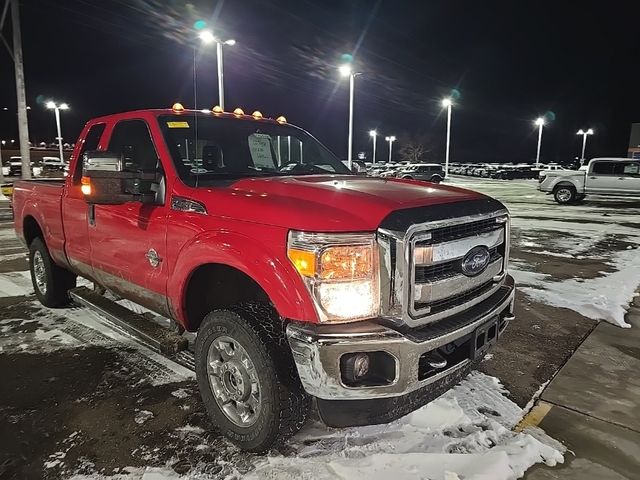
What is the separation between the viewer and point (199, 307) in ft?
11.0

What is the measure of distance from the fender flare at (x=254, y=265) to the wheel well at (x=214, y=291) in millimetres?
110

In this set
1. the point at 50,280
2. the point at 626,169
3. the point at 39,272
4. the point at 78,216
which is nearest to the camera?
the point at 78,216

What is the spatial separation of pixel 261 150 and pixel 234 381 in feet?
6.76

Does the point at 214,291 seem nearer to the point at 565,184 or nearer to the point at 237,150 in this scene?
the point at 237,150

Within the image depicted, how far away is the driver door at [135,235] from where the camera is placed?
335 cm

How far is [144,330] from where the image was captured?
367 cm

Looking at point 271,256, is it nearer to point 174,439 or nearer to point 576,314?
point 174,439

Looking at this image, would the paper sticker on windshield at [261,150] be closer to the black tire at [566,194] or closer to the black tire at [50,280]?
the black tire at [50,280]

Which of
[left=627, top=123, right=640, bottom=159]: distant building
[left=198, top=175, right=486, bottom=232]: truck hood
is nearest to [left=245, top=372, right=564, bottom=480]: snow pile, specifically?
[left=198, top=175, right=486, bottom=232]: truck hood

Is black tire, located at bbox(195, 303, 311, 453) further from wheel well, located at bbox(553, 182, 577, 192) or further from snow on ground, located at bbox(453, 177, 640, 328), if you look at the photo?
wheel well, located at bbox(553, 182, 577, 192)

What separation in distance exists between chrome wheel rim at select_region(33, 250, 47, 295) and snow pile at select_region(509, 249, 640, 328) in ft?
19.2

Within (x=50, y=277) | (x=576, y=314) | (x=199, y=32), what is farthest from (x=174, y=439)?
(x=199, y=32)

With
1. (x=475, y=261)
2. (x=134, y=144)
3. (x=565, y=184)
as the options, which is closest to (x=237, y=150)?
(x=134, y=144)

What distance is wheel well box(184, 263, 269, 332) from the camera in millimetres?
3154
